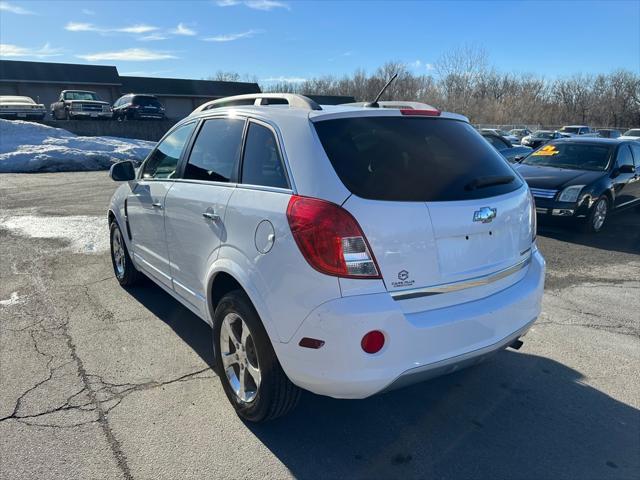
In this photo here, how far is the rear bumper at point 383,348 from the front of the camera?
7.73 feet

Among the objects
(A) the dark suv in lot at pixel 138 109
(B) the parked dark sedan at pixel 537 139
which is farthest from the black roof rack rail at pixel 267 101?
(B) the parked dark sedan at pixel 537 139

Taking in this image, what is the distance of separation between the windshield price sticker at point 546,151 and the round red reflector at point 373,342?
8.53 metres

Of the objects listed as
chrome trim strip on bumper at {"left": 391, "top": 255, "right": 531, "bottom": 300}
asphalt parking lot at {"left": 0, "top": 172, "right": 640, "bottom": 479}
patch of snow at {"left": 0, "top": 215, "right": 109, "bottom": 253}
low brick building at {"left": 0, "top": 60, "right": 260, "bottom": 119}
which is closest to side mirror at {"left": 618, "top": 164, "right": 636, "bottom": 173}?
asphalt parking lot at {"left": 0, "top": 172, "right": 640, "bottom": 479}

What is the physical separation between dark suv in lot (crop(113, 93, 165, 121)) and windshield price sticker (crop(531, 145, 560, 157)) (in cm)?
2440

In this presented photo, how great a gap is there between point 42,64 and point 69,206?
36876 millimetres

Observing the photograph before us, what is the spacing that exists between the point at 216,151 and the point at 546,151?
26.8 ft

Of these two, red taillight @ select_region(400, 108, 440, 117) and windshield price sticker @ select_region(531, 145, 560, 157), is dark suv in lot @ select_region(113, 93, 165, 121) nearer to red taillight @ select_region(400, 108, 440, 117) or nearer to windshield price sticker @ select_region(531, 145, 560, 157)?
windshield price sticker @ select_region(531, 145, 560, 157)

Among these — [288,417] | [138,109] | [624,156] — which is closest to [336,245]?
[288,417]

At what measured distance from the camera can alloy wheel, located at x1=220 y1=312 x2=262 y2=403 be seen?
2.90 meters

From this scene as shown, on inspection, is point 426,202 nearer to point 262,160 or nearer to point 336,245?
point 336,245

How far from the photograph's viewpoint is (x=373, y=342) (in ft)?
7.80

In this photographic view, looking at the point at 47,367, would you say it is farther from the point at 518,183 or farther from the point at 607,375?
the point at 607,375

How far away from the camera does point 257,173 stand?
2969 millimetres

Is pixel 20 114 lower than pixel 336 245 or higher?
lower
